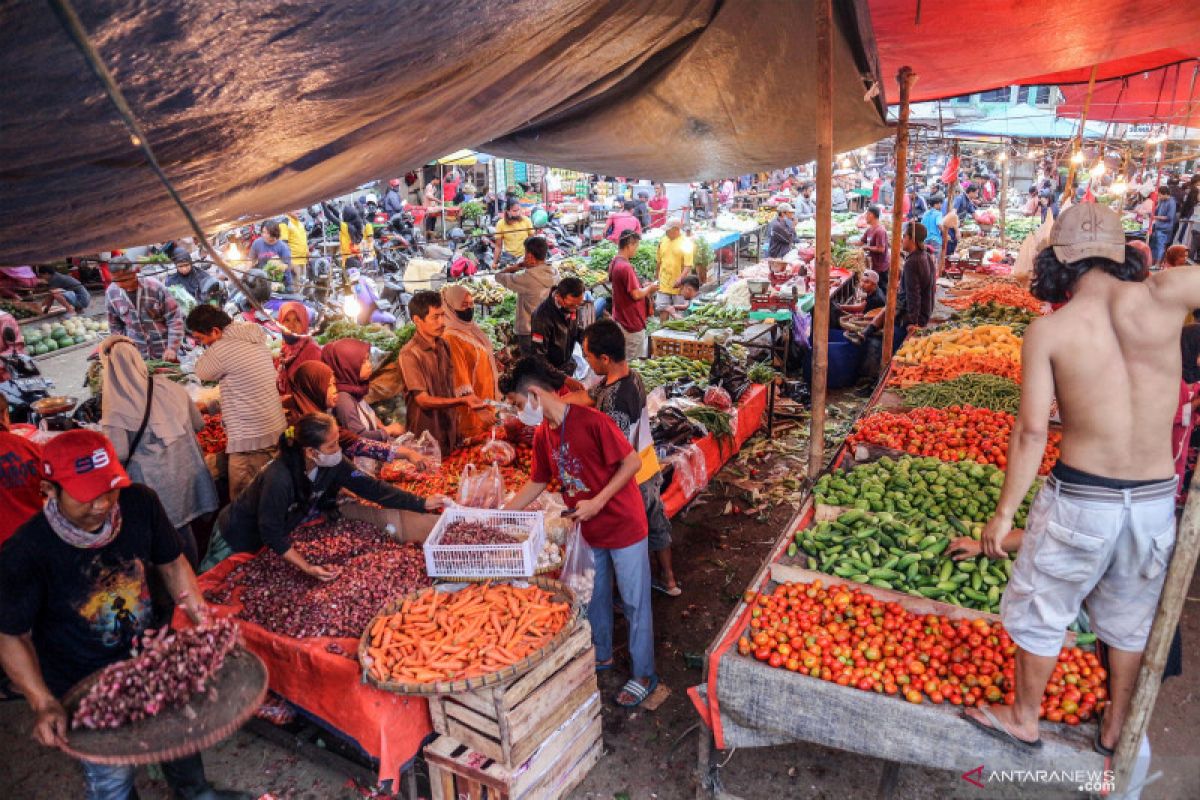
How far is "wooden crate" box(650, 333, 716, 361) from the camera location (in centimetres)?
867

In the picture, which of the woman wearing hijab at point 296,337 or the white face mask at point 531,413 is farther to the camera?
the woman wearing hijab at point 296,337

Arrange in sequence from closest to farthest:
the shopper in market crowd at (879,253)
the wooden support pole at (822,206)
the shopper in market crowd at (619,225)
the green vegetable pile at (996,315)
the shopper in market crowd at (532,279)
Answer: the wooden support pole at (822,206) → the shopper in market crowd at (532,279) → the green vegetable pile at (996,315) → the shopper in market crowd at (879,253) → the shopper in market crowd at (619,225)

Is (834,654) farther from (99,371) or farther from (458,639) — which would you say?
(99,371)

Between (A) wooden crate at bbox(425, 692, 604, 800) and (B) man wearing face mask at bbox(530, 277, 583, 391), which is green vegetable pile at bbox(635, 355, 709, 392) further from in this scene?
(A) wooden crate at bbox(425, 692, 604, 800)

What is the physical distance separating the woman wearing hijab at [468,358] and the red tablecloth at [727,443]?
1.69 metres

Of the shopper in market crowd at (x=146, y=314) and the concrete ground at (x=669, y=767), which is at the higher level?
the shopper in market crowd at (x=146, y=314)

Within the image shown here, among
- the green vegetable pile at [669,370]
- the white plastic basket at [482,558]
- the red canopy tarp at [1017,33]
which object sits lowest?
the green vegetable pile at [669,370]

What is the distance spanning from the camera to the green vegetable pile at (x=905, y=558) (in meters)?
3.80

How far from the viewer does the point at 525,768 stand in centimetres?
339

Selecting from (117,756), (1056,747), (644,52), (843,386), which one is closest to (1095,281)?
(1056,747)

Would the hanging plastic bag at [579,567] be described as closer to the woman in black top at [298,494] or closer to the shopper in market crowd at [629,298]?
the woman in black top at [298,494]

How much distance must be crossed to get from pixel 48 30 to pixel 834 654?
139 inches

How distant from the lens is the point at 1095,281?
2.77 meters

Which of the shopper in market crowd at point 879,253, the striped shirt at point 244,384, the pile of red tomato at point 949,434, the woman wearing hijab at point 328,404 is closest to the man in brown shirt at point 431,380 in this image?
the woman wearing hijab at point 328,404
